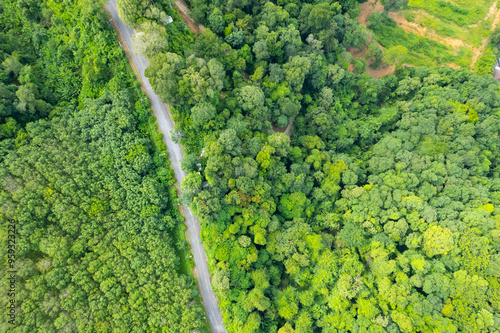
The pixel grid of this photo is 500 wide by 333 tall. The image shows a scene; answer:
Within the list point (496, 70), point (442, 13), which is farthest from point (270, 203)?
point (442, 13)

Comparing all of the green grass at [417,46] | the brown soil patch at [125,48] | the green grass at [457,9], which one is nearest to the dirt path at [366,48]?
the green grass at [417,46]

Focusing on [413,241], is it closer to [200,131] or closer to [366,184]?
[366,184]

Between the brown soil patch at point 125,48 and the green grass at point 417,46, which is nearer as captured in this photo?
the brown soil patch at point 125,48

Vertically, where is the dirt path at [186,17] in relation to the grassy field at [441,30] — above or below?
above

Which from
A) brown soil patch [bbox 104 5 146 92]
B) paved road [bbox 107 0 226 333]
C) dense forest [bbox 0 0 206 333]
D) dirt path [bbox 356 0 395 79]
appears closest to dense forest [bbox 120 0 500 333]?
paved road [bbox 107 0 226 333]

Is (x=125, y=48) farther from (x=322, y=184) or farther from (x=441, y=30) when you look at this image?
(x=441, y=30)

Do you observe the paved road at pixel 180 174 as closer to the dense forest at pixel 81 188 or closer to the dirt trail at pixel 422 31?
the dense forest at pixel 81 188
